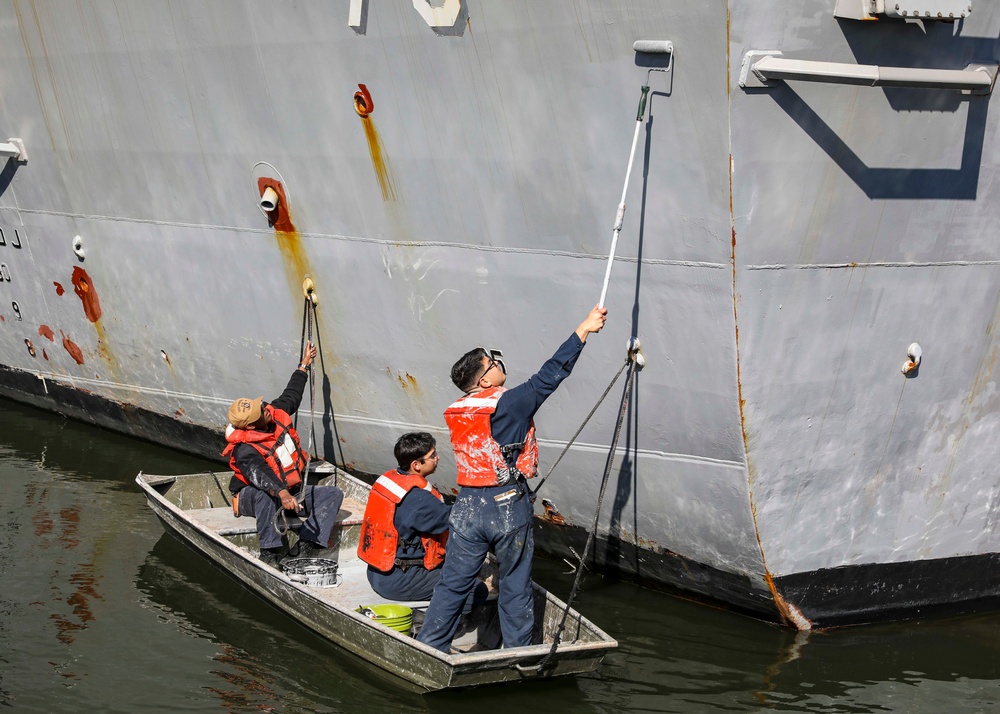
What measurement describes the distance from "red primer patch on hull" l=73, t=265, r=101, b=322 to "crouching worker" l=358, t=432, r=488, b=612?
453 centimetres

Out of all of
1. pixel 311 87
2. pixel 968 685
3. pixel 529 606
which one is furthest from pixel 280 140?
pixel 968 685

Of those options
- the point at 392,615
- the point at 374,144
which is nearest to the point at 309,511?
the point at 392,615

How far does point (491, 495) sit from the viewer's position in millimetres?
5406

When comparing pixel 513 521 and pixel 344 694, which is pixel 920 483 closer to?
pixel 513 521

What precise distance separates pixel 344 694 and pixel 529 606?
40.8 inches

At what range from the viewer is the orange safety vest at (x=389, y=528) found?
19.5 ft

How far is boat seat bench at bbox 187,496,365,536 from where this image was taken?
287 inches

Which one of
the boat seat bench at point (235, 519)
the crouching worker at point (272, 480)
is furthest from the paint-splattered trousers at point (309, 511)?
the boat seat bench at point (235, 519)

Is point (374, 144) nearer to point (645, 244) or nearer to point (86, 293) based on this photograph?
point (645, 244)

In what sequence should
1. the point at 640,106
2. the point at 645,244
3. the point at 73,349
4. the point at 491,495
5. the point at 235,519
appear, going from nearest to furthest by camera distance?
the point at 640,106 → the point at 491,495 → the point at 645,244 → the point at 235,519 → the point at 73,349

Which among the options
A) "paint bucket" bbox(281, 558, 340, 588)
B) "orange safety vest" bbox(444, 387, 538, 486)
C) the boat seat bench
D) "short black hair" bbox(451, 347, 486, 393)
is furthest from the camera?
the boat seat bench

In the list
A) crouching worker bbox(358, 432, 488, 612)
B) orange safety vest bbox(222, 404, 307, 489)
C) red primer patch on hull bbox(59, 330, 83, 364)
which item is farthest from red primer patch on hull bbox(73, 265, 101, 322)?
crouching worker bbox(358, 432, 488, 612)

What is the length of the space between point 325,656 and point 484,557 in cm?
118

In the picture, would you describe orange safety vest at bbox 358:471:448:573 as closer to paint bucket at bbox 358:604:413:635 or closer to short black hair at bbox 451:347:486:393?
paint bucket at bbox 358:604:413:635
